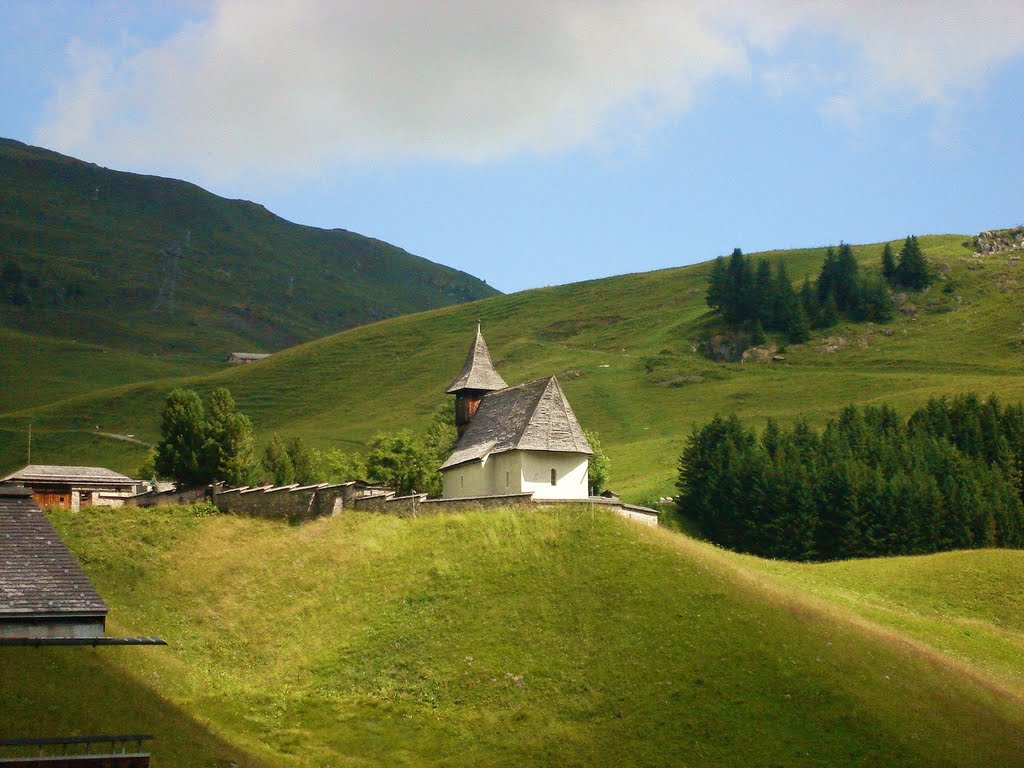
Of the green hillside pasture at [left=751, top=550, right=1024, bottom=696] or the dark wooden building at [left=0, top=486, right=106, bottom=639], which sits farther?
the green hillside pasture at [left=751, top=550, right=1024, bottom=696]

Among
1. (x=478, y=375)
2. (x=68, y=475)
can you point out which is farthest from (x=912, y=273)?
(x=68, y=475)

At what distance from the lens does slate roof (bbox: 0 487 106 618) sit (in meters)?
21.5

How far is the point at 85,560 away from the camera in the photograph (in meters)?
54.5

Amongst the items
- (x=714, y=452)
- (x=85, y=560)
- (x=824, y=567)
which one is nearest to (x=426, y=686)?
(x=85, y=560)

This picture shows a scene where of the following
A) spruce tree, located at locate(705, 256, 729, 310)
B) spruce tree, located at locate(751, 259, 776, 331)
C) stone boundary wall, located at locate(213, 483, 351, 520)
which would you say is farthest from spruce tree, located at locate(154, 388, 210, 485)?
spruce tree, located at locate(705, 256, 729, 310)

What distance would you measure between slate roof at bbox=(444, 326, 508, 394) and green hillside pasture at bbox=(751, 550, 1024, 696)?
58.6ft

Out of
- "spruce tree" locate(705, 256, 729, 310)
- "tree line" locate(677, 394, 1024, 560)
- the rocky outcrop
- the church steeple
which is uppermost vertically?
the rocky outcrop

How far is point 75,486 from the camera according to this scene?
249 feet

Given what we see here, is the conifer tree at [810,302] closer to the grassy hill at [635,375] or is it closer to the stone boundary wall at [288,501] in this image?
the grassy hill at [635,375]

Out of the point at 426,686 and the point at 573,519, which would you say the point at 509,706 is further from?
the point at 573,519

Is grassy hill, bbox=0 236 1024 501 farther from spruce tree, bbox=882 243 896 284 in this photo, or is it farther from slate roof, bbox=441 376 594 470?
slate roof, bbox=441 376 594 470

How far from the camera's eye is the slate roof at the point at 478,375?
69688 millimetres

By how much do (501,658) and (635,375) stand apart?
107 m

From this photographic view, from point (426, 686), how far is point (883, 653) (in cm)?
1677
